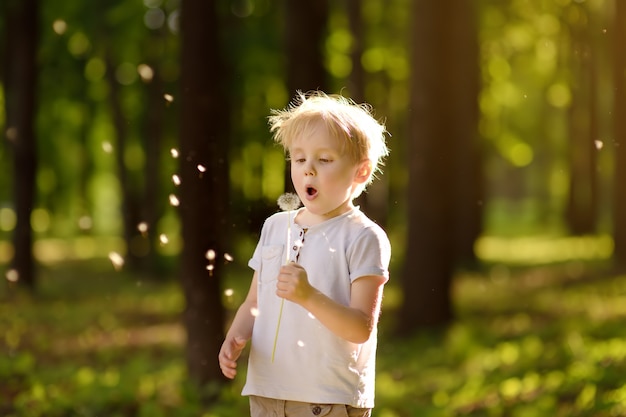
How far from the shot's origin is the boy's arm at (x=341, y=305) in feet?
10.2

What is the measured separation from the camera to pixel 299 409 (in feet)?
11.1

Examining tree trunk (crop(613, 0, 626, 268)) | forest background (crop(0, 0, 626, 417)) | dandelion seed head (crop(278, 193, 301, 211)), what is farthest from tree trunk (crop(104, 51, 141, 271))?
dandelion seed head (crop(278, 193, 301, 211))

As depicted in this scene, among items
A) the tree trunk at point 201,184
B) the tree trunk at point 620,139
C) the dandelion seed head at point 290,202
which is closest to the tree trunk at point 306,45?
the tree trunk at point 201,184

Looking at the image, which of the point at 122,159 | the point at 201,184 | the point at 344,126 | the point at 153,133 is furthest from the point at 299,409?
the point at 122,159

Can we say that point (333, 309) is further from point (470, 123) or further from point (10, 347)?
point (470, 123)

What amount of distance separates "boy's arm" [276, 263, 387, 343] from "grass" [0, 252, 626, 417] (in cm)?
470

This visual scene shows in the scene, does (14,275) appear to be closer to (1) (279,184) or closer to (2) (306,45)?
(2) (306,45)

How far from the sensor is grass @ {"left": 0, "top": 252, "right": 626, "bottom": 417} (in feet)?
28.4

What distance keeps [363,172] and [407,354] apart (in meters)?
9.50

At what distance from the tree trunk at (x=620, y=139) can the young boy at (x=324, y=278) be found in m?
10.2

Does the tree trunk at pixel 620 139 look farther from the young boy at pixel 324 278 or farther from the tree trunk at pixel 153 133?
the young boy at pixel 324 278

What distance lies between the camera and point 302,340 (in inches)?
133

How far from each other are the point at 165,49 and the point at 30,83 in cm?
471

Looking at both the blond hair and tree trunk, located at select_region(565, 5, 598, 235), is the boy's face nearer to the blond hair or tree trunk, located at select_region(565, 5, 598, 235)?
the blond hair
